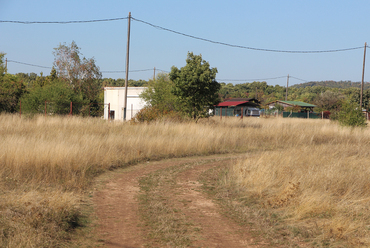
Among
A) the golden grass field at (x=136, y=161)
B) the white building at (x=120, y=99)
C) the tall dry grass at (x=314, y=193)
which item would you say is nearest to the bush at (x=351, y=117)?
the golden grass field at (x=136, y=161)

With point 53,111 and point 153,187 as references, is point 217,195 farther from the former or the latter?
point 53,111

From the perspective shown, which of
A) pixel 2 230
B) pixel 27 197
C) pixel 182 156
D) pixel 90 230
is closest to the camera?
pixel 2 230

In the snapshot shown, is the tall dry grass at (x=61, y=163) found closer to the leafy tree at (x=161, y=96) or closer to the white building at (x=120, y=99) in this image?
the leafy tree at (x=161, y=96)

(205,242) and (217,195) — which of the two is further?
(217,195)

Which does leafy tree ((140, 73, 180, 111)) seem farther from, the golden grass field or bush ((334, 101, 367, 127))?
the golden grass field

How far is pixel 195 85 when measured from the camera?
22.6m

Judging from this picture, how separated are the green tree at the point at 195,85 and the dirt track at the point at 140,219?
43.3 ft

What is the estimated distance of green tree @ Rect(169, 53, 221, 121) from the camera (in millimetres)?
22656

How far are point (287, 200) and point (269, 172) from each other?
2111 mm

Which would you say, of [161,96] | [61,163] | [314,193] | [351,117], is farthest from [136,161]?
[161,96]

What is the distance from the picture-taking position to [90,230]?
5.31 metres

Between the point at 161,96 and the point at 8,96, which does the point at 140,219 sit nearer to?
the point at 161,96

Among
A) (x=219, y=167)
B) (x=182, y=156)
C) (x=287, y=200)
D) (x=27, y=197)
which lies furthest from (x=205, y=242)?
(x=182, y=156)

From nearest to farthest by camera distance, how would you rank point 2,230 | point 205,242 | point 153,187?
point 2,230
point 205,242
point 153,187
